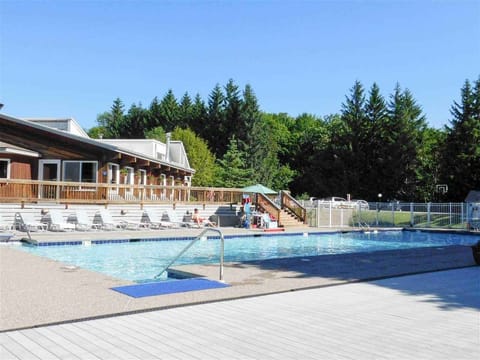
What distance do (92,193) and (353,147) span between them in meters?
33.2

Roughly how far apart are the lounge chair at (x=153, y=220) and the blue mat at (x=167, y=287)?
13479 mm

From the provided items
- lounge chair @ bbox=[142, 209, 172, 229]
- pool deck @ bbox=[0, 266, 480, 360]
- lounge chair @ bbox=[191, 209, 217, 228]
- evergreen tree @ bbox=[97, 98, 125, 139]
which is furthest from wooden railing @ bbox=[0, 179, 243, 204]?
evergreen tree @ bbox=[97, 98, 125, 139]

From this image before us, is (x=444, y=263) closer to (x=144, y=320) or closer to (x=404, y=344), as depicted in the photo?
(x=404, y=344)

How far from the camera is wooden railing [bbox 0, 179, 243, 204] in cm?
1953

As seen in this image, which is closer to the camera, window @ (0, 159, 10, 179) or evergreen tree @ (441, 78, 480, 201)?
window @ (0, 159, 10, 179)

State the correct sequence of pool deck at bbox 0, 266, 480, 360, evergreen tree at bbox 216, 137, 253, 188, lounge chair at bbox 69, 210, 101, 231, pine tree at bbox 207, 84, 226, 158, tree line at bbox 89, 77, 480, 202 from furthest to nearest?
pine tree at bbox 207, 84, 226, 158
evergreen tree at bbox 216, 137, 253, 188
tree line at bbox 89, 77, 480, 202
lounge chair at bbox 69, 210, 101, 231
pool deck at bbox 0, 266, 480, 360

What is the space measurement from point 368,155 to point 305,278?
42.2 meters

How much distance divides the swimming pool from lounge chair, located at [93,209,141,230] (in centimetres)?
366

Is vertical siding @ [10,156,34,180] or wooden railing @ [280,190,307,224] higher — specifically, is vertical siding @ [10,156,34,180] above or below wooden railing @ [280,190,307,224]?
above

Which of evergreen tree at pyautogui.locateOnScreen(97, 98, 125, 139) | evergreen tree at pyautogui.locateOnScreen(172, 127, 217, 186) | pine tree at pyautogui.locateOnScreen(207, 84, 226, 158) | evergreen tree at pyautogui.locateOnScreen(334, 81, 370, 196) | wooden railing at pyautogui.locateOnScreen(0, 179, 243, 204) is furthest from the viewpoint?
evergreen tree at pyautogui.locateOnScreen(97, 98, 125, 139)

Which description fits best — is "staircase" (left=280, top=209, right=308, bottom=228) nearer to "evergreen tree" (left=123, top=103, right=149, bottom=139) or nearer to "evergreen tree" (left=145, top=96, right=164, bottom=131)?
"evergreen tree" (left=145, top=96, right=164, bottom=131)

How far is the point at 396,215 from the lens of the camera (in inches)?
1136

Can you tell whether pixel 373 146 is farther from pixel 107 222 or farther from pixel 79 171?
pixel 107 222

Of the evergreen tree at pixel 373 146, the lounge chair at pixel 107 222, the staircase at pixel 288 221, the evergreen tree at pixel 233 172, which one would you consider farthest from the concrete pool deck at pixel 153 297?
the evergreen tree at pixel 373 146
